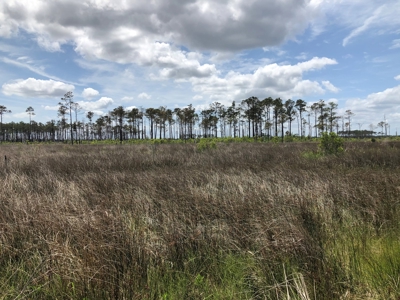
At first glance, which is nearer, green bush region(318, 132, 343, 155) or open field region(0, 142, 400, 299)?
open field region(0, 142, 400, 299)

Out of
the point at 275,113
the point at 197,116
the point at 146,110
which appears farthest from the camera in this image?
the point at 197,116

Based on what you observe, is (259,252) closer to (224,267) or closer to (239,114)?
(224,267)

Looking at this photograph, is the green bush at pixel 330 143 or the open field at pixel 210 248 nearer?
the open field at pixel 210 248

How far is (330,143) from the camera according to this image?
36.8 feet

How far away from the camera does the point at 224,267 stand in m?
2.47

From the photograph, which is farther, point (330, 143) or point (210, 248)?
point (330, 143)

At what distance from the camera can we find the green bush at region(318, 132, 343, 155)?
11.0 metres

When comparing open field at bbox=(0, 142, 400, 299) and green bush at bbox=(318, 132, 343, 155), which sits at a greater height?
green bush at bbox=(318, 132, 343, 155)

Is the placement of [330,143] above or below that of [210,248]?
above

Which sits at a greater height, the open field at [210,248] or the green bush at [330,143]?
the green bush at [330,143]

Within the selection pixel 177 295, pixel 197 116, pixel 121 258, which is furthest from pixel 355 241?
pixel 197 116

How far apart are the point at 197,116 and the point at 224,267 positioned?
71292mm

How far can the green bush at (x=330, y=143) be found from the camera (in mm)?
10960

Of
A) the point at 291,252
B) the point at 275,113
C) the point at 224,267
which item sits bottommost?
the point at 224,267
